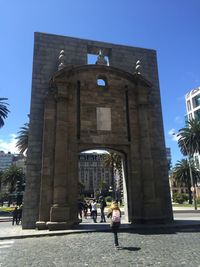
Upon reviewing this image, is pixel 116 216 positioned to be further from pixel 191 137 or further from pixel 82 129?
pixel 191 137

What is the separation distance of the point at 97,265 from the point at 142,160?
1035 centimetres

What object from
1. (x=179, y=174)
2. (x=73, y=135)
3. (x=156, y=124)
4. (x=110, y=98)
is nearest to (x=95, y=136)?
(x=73, y=135)

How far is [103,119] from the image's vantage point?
17.1 meters

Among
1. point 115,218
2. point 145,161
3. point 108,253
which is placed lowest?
point 108,253

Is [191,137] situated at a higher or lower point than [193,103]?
lower

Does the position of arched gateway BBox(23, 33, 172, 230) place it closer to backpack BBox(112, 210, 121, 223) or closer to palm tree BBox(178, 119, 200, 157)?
backpack BBox(112, 210, 121, 223)

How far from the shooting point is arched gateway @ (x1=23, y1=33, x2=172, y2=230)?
15141 millimetres

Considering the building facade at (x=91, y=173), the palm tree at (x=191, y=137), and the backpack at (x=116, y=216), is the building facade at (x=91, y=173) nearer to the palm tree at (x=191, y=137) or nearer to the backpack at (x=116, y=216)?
the palm tree at (x=191, y=137)

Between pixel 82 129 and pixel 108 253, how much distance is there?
9365 millimetres

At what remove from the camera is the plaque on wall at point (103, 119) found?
55.4ft

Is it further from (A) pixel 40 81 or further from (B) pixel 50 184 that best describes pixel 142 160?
(A) pixel 40 81

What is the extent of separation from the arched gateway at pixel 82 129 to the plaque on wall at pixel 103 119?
0.06m

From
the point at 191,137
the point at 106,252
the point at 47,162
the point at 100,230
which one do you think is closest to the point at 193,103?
the point at 191,137

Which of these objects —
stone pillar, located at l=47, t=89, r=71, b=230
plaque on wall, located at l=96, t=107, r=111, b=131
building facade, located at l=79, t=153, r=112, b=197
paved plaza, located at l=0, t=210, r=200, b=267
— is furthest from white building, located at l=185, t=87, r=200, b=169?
paved plaza, located at l=0, t=210, r=200, b=267
